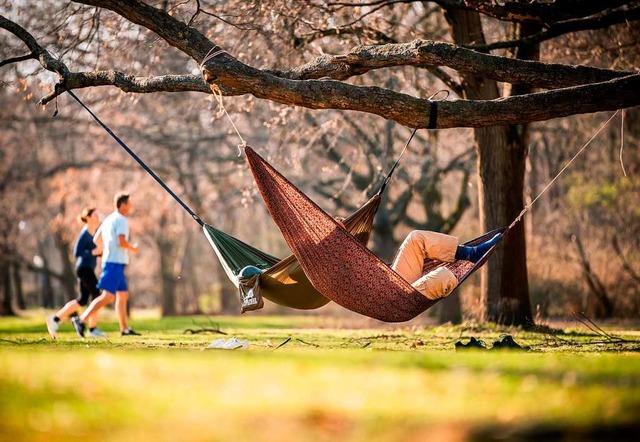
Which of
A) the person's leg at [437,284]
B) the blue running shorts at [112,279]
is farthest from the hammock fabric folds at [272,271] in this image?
the blue running shorts at [112,279]

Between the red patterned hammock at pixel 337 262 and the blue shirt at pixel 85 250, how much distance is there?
124 inches

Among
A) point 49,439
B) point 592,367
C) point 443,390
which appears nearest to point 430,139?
point 592,367

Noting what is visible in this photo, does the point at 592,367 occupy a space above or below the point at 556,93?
below

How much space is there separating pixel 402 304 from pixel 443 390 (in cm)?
285

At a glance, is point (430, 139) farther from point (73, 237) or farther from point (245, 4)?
point (73, 237)

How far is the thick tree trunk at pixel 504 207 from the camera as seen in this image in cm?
838

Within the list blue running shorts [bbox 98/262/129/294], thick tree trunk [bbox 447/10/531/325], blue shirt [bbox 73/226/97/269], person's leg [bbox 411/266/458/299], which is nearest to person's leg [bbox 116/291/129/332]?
blue running shorts [bbox 98/262/129/294]

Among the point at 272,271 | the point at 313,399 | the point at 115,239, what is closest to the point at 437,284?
the point at 272,271

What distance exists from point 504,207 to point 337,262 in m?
3.10

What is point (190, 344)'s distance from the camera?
6.50m

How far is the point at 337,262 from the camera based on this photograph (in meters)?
5.88

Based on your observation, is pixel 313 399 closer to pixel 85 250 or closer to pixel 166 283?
pixel 85 250

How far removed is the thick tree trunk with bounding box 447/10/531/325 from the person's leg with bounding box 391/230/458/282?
2119 mm

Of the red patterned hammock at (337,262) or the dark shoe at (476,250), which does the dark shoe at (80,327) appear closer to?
the red patterned hammock at (337,262)
